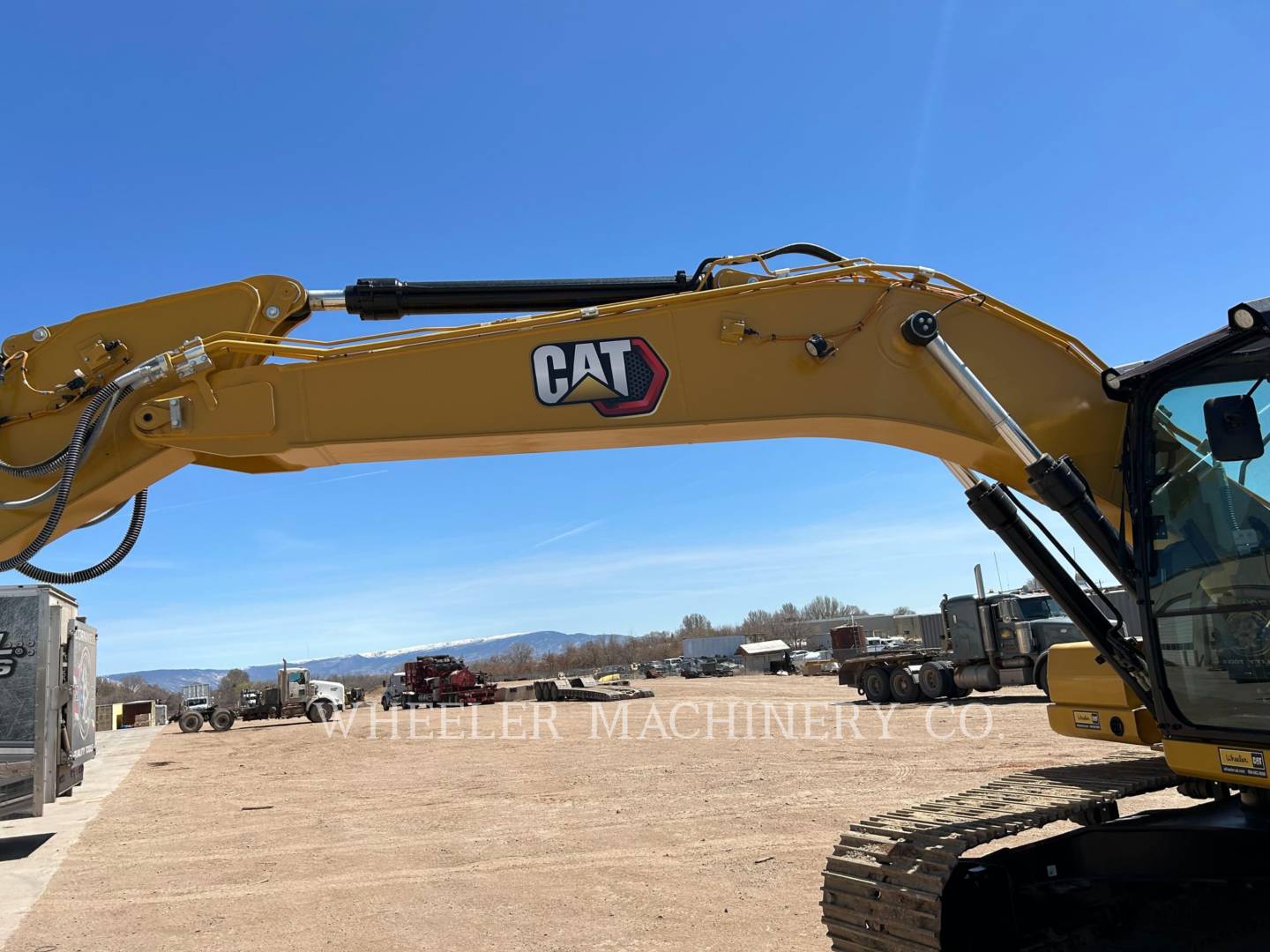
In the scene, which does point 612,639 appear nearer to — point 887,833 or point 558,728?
point 558,728

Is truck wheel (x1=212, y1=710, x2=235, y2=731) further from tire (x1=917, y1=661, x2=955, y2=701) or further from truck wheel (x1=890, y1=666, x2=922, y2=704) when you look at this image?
tire (x1=917, y1=661, x2=955, y2=701)

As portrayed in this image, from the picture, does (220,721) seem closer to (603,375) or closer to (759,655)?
(603,375)

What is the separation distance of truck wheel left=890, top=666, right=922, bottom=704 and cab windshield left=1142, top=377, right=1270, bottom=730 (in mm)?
23460

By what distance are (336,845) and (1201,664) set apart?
31.7 feet

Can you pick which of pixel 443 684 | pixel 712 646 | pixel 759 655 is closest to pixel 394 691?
pixel 443 684

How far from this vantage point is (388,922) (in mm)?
7406

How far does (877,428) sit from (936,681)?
2308cm

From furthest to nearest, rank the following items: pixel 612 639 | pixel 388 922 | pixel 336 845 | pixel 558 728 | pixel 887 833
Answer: pixel 612 639 → pixel 558 728 → pixel 336 845 → pixel 388 922 → pixel 887 833

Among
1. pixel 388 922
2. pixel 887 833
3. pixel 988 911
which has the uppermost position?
pixel 887 833

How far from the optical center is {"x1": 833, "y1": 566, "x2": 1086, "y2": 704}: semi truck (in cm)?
2395

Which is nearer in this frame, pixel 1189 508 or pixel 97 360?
pixel 1189 508

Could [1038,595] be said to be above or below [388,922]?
above

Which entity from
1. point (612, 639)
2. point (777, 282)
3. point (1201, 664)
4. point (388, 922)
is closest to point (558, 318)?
point (777, 282)

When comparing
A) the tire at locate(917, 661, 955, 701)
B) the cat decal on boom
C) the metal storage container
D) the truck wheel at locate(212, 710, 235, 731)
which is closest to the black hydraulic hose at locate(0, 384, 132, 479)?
the cat decal on boom
